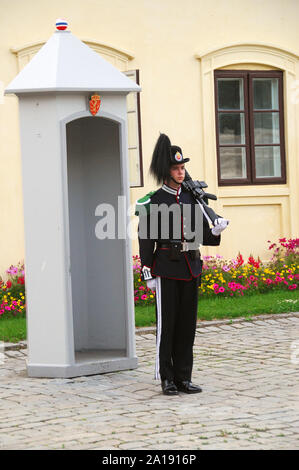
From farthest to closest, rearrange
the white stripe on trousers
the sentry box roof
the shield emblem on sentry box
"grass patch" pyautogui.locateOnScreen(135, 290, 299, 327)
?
"grass patch" pyautogui.locateOnScreen(135, 290, 299, 327)
the shield emblem on sentry box
the sentry box roof
the white stripe on trousers

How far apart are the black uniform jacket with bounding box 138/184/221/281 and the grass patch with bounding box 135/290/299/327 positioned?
10.1 ft

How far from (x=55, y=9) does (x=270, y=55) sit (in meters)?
3.33

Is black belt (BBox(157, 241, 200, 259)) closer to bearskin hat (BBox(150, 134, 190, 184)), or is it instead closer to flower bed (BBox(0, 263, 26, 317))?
bearskin hat (BBox(150, 134, 190, 184))

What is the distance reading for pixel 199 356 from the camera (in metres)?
8.76

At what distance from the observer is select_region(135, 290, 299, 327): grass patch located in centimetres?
1070

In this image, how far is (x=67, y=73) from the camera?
26.0 ft

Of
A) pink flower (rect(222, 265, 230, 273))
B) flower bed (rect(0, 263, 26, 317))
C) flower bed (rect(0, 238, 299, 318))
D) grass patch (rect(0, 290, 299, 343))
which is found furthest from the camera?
pink flower (rect(222, 265, 230, 273))

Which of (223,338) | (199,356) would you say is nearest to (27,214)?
(199,356)

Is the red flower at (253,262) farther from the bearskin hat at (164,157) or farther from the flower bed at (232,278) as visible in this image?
the bearskin hat at (164,157)

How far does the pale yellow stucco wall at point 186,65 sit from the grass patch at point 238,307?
156 centimetres

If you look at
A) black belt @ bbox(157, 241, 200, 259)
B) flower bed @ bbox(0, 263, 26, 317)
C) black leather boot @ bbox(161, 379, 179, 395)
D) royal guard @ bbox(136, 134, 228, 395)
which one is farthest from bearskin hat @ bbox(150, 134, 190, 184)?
flower bed @ bbox(0, 263, 26, 317)
